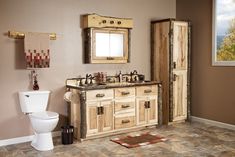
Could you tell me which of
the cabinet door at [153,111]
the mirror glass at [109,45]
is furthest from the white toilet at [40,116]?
the cabinet door at [153,111]

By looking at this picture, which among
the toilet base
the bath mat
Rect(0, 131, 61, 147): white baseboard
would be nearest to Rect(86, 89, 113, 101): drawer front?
the bath mat

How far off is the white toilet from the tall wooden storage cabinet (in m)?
2.08

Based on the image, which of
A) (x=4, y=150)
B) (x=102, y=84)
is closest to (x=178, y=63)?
(x=102, y=84)

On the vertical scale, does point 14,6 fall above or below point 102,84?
above

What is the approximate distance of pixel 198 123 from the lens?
5.39m

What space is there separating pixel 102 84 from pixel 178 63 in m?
1.48

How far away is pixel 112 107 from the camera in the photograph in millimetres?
4566

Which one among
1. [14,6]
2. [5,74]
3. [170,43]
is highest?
[14,6]

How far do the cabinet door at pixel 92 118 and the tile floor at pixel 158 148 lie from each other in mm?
155

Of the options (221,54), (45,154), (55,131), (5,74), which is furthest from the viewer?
(221,54)

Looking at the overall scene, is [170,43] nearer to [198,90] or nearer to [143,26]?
[143,26]

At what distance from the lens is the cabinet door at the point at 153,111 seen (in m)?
4.98

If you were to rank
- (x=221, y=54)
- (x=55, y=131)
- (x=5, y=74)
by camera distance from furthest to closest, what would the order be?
(x=221, y=54) → (x=55, y=131) → (x=5, y=74)

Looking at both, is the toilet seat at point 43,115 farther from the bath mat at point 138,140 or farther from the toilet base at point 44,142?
the bath mat at point 138,140
